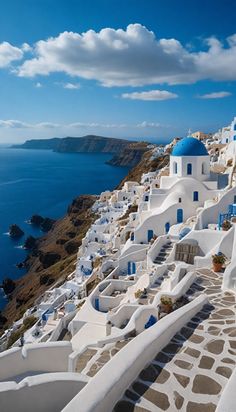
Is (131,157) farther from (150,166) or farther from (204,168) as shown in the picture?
(204,168)

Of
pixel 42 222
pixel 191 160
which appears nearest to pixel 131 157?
pixel 42 222

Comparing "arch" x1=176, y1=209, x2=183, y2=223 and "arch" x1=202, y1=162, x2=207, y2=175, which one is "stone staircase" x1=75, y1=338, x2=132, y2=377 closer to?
"arch" x1=176, y1=209, x2=183, y2=223

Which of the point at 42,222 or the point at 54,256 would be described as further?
the point at 42,222

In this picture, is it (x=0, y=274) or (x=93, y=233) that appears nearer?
(x=93, y=233)

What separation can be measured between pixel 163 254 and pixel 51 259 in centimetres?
4131

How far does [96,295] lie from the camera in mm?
16859

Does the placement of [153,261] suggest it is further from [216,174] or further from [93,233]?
[93,233]

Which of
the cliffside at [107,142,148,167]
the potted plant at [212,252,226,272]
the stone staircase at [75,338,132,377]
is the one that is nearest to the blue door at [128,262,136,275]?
the potted plant at [212,252,226,272]

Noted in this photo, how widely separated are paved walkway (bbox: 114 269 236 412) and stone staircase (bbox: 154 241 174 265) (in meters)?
9.73

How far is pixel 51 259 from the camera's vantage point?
56.4m

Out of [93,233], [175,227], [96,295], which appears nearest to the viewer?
[96,295]

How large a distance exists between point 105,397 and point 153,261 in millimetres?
13045

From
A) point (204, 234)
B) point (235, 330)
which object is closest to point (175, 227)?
point (204, 234)

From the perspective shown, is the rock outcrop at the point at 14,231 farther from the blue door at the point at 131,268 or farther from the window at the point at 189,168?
the blue door at the point at 131,268
